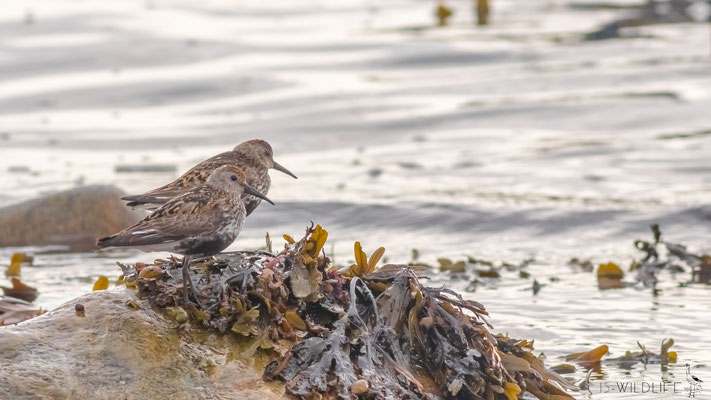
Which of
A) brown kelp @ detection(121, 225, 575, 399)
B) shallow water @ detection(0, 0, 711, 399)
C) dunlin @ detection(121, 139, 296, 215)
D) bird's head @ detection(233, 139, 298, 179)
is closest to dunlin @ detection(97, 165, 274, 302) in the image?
brown kelp @ detection(121, 225, 575, 399)

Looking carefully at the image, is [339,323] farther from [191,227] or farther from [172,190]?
[172,190]

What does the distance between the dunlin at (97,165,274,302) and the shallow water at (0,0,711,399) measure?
216 centimetres

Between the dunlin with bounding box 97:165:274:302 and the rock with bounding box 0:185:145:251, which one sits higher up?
the dunlin with bounding box 97:165:274:302

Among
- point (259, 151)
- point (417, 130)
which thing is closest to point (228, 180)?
point (259, 151)

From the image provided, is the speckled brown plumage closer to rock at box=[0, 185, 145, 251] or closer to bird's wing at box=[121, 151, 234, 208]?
bird's wing at box=[121, 151, 234, 208]

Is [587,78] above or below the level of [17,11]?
below

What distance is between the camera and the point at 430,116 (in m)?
13.9

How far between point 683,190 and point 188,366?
7.84 meters

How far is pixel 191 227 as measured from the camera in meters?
4.38

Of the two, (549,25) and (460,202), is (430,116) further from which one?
(549,25)

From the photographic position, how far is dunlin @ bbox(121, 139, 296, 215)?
18.7 ft

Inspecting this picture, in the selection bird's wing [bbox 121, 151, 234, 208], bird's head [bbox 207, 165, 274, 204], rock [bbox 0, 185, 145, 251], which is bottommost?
rock [bbox 0, 185, 145, 251]

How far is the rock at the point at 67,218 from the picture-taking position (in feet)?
29.8

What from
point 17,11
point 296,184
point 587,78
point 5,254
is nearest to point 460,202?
point 296,184
